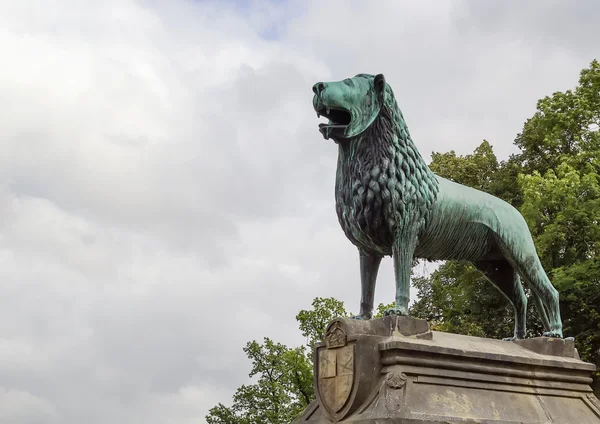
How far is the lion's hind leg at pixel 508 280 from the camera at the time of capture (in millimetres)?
10609

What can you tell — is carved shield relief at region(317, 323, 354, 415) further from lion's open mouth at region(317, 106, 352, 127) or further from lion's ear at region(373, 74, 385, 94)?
lion's ear at region(373, 74, 385, 94)

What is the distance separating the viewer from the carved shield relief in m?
8.30

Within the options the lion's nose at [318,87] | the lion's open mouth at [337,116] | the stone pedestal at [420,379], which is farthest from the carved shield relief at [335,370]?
the lion's nose at [318,87]

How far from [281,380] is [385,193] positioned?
16.2 m

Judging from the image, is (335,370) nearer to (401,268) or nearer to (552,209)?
(401,268)

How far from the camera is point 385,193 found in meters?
8.80

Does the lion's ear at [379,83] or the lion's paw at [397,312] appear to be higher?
the lion's ear at [379,83]

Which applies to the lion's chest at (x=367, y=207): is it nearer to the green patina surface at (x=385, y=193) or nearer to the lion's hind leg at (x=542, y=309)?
the green patina surface at (x=385, y=193)

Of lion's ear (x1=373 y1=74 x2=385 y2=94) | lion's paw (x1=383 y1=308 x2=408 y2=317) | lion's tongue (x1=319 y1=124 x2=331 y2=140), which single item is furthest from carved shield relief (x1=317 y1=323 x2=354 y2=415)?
lion's ear (x1=373 y1=74 x2=385 y2=94)

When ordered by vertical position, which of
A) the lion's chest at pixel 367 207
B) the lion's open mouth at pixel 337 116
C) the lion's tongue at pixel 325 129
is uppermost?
the lion's open mouth at pixel 337 116

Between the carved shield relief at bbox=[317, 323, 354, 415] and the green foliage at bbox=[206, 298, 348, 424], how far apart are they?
14.4 metres

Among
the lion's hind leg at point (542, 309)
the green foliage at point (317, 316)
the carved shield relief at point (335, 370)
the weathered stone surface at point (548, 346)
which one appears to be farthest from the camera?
the green foliage at point (317, 316)

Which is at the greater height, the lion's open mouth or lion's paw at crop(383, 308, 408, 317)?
the lion's open mouth

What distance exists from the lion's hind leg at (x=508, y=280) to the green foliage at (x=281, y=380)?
12506 millimetres
